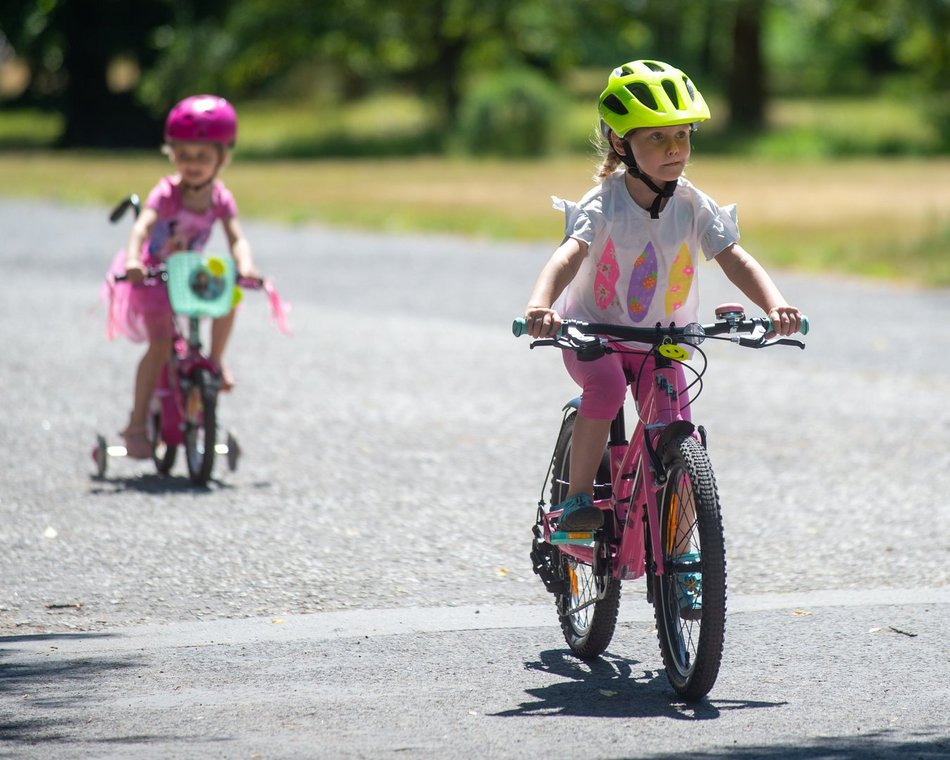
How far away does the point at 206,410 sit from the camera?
7.89m

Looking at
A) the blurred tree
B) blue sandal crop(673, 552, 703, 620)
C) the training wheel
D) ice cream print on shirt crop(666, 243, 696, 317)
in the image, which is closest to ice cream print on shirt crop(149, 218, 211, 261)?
the training wheel

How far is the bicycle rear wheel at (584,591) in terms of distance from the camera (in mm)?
5152

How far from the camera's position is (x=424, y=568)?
646cm

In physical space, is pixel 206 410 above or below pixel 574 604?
above

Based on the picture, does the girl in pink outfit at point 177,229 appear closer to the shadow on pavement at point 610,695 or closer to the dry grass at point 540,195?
the shadow on pavement at point 610,695

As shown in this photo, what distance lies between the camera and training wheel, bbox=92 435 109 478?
321 inches

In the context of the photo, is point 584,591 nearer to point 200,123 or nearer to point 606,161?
point 606,161

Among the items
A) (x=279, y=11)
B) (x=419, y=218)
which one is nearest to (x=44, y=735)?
(x=419, y=218)

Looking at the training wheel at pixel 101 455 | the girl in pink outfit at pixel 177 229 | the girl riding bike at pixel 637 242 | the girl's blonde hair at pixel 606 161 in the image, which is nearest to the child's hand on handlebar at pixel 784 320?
the girl riding bike at pixel 637 242

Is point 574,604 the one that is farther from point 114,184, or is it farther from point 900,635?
point 114,184

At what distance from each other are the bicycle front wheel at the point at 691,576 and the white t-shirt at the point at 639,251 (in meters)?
0.51

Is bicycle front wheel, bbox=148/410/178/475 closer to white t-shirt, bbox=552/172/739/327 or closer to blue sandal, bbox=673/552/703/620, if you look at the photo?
white t-shirt, bbox=552/172/739/327

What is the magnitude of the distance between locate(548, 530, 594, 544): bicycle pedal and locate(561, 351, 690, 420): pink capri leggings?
1.15 ft

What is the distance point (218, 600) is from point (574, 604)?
4.29ft
